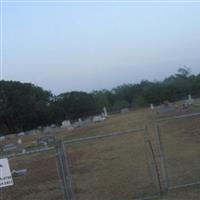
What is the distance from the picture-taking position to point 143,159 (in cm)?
1650

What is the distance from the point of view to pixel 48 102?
3829 inches

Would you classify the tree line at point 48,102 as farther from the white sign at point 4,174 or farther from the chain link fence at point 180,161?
the white sign at point 4,174

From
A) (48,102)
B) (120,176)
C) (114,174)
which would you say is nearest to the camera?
(120,176)

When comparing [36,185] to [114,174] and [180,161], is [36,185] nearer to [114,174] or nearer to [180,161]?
[114,174]

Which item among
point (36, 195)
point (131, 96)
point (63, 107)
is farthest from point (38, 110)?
point (36, 195)

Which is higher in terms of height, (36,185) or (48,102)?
(48,102)

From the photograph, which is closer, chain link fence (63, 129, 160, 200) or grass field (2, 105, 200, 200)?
chain link fence (63, 129, 160, 200)

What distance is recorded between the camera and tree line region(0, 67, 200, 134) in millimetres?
89312

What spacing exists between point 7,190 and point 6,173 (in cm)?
533

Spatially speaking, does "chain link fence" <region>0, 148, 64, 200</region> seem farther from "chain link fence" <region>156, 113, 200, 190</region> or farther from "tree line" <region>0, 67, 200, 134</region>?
"tree line" <region>0, 67, 200, 134</region>

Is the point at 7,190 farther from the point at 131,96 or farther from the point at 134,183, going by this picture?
the point at 131,96

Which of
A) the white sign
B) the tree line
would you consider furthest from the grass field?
the tree line

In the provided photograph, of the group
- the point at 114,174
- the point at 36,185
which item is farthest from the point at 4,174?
the point at 114,174

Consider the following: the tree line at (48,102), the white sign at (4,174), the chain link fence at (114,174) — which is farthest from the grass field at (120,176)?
the tree line at (48,102)
